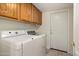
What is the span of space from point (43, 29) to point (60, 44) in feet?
3.50

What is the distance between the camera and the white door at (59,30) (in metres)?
3.45

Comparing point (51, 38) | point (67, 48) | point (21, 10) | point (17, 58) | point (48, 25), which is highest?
point (21, 10)

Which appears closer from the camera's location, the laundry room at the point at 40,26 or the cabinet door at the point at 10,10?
the cabinet door at the point at 10,10

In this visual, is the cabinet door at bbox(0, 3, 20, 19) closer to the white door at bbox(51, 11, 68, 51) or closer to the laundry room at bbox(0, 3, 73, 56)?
the laundry room at bbox(0, 3, 73, 56)

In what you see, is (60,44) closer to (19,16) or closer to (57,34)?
(57,34)

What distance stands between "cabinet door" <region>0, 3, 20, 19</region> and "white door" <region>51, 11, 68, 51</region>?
6.94 feet

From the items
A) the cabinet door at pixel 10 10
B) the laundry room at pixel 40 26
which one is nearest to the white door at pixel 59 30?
the laundry room at pixel 40 26

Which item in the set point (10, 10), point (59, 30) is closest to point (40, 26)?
point (59, 30)

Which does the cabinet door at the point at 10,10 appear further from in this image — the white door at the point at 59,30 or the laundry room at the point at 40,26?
the white door at the point at 59,30

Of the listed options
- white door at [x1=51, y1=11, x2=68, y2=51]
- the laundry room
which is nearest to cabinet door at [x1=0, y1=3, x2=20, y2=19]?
the laundry room

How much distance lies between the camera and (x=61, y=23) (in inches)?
141

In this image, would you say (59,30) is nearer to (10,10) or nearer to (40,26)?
(40,26)

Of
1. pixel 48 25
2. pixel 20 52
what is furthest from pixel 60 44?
pixel 20 52

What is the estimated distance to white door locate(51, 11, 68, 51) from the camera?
11.3ft
